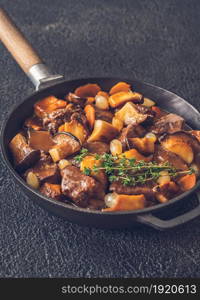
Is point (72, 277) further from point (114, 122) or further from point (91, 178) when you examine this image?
point (114, 122)

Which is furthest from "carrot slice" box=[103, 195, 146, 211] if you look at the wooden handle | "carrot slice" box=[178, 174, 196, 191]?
the wooden handle

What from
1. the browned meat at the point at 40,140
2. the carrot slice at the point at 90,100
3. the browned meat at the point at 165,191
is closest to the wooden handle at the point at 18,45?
the carrot slice at the point at 90,100


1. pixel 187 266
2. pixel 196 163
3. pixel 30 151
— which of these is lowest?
pixel 187 266

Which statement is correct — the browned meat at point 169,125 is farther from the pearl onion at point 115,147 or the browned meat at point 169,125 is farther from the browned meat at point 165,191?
the browned meat at point 165,191

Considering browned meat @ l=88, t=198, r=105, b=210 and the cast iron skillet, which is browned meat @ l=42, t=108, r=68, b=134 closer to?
the cast iron skillet

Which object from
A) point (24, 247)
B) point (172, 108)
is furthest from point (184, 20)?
point (24, 247)

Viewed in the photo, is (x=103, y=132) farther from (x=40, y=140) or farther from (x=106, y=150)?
(x=40, y=140)
